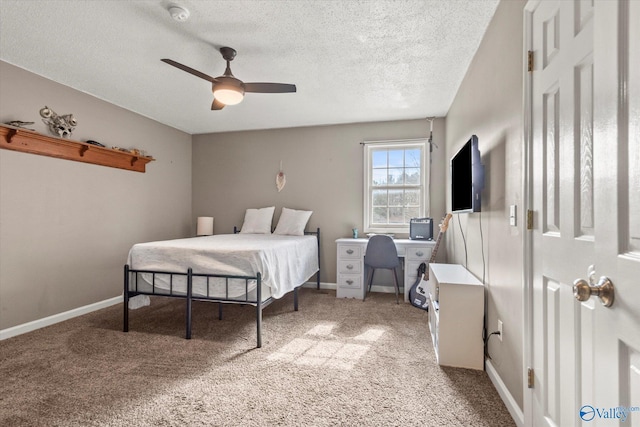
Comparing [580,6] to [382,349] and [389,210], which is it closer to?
[382,349]

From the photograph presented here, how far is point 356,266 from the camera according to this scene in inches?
155

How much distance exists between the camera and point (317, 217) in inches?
182

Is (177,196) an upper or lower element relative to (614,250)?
upper

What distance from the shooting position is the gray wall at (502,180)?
62.6 inches

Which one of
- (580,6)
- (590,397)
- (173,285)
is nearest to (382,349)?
(590,397)

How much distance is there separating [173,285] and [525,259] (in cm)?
272

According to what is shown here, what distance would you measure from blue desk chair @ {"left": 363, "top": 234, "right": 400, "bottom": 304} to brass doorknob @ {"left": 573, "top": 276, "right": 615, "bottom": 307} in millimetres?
2910

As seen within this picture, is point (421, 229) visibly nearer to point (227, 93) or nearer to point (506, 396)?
point (506, 396)

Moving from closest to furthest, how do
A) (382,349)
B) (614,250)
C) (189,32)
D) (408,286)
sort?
(614,250)
(189,32)
(382,349)
(408,286)

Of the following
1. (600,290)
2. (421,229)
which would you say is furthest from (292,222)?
(600,290)

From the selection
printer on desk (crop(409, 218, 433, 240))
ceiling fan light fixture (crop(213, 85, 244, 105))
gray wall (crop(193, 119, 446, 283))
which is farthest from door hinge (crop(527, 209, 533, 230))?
gray wall (crop(193, 119, 446, 283))

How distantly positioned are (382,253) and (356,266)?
1.33ft

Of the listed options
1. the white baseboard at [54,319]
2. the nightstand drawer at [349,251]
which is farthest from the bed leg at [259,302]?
the white baseboard at [54,319]

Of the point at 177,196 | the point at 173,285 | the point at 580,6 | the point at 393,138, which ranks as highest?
the point at 393,138
